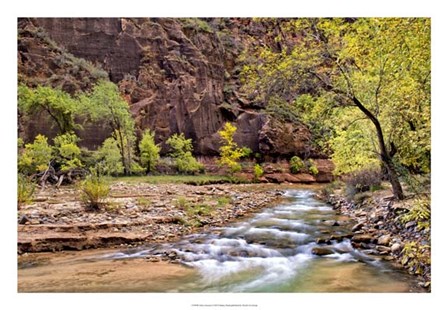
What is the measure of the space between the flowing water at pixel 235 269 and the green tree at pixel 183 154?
3.10ft

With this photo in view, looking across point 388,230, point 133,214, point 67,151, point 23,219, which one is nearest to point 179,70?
point 67,151

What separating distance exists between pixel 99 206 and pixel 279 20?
2935 mm

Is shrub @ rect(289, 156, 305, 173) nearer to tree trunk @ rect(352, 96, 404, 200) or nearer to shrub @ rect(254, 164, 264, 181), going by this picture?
shrub @ rect(254, 164, 264, 181)

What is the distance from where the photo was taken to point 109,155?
3848 mm

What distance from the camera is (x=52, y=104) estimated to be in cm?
369

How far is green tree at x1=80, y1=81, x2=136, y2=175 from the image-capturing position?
13.0 ft

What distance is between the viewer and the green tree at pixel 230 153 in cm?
411

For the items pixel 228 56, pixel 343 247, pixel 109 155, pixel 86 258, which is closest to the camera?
pixel 86 258

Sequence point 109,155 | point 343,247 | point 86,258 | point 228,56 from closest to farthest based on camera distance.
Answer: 1. point 86,258
2. point 343,247
3. point 109,155
4. point 228,56

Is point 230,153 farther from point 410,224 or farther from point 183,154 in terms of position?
point 410,224

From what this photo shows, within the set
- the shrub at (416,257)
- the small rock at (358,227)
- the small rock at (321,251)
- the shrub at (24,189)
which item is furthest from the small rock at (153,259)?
the shrub at (416,257)

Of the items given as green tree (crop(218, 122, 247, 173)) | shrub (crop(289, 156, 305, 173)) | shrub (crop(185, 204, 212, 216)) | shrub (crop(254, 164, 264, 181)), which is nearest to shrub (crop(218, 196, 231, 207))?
shrub (crop(185, 204, 212, 216))
